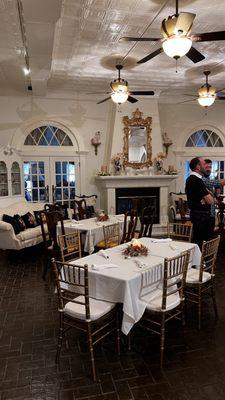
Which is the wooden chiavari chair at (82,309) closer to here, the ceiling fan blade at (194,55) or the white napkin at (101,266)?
the white napkin at (101,266)

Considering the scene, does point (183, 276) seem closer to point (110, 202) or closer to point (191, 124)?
point (110, 202)

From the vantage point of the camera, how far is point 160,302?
2.97 m

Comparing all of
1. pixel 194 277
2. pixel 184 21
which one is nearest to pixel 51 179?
pixel 194 277

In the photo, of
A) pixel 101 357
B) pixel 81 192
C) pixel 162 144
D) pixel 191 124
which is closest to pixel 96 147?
pixel 81 192

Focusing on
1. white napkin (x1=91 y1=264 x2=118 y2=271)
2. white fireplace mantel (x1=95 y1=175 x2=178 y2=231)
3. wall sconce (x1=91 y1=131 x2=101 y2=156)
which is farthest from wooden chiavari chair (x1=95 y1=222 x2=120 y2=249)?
wall sconce (x1=91 y1=131 x2=101 y2=156)

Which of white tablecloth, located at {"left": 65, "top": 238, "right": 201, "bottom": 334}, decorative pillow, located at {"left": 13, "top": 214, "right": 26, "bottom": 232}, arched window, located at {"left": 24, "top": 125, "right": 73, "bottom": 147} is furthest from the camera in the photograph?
arched window, located at {"left": 24, "top": 125, "right": 73, "bottom": 147}

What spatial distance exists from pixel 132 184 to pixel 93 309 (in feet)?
18.9

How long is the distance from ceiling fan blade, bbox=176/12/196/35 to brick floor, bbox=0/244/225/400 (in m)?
3.21

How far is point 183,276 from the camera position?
3096 mm

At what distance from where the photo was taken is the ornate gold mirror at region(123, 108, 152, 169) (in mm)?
8328

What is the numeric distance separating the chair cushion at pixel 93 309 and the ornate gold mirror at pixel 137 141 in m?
5.79

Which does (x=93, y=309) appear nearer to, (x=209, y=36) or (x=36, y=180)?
(x=209, y=36)

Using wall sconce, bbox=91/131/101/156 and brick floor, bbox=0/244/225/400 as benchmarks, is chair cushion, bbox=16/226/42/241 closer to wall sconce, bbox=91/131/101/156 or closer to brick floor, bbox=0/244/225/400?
brick floor, bbox=0/244/225/400

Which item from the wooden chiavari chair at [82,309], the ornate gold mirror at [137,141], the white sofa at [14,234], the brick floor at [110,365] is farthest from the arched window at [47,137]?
the wooden chiavari chair at [82,309]
